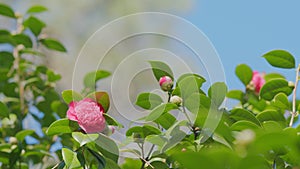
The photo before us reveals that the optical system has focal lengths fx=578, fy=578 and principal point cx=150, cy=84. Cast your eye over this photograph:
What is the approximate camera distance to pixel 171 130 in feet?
3.71

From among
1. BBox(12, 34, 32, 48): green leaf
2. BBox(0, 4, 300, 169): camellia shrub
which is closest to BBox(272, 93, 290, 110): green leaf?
BBox(0, 4, 300, 169): camellia shrub

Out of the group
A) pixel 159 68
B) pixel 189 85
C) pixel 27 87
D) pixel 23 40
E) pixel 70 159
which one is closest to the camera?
pixel 70 159

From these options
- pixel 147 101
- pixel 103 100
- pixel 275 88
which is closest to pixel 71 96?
pixel 103 100

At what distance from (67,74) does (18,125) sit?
5127 millimetres

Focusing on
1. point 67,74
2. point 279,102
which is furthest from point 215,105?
point 67,74

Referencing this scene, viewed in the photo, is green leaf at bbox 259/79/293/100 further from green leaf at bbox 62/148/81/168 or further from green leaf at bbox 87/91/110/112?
green leaf at bbox 62/148/81/168

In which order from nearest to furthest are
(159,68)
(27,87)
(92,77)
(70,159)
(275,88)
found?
1. (70,159)
2. (159,68)
3. (275,88)
4. (92,77)
5. (27,87)

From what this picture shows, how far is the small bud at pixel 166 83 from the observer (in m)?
1.30

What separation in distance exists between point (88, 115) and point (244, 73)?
0.75m

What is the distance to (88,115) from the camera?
3.79ft

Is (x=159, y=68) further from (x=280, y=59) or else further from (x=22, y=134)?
(x=22, y=134)

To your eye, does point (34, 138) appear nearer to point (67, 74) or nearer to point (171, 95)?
point (171, 95)

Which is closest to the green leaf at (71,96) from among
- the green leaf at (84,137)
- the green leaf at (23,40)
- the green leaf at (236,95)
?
the green leaf at (84,137)

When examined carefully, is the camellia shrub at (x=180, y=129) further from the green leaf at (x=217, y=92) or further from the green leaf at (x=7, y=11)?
the green leaf at (x=7, y=11)
